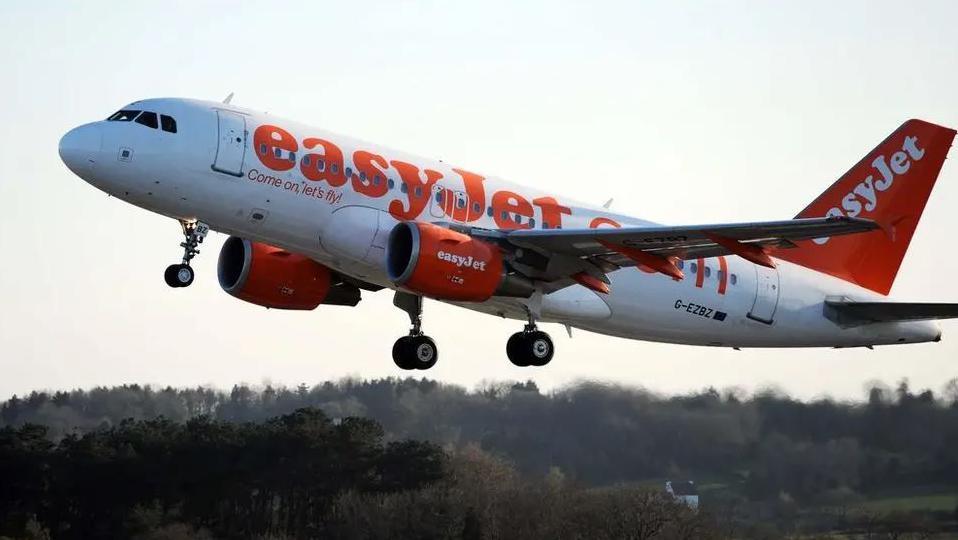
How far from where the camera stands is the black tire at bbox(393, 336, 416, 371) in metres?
40.5

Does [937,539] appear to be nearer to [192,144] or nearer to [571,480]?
[571,480]

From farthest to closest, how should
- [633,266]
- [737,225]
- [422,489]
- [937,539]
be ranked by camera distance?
[422,489]
[937,539]
[633,266]
[737,225]

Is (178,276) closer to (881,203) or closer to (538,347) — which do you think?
(538,347)

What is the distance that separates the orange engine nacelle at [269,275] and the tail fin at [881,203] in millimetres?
11542

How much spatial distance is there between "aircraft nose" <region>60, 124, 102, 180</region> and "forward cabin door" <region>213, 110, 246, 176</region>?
237cm

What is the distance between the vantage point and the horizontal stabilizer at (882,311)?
133 ft

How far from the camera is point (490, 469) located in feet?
201

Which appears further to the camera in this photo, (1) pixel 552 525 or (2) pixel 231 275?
(1) pixel 552 525

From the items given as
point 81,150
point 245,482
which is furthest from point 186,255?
point 245,482

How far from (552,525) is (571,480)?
2914 millimetres

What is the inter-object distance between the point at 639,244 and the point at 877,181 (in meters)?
10.5

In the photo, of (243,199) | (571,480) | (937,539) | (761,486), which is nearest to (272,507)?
(571,480)

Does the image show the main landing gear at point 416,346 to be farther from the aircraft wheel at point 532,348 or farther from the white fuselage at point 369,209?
the white fuselage at point 369,209

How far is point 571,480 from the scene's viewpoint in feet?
190
